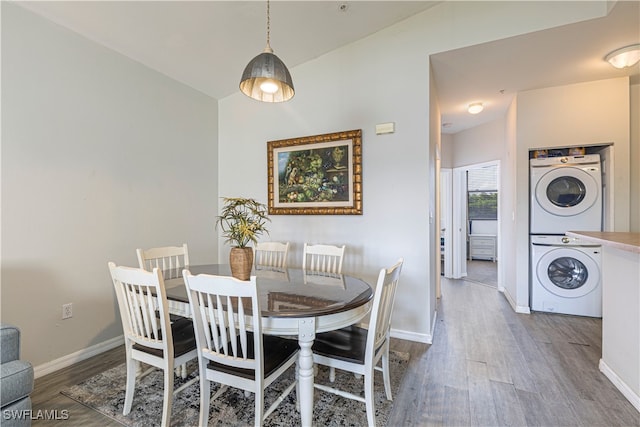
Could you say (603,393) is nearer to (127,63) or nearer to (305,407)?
(305,407)

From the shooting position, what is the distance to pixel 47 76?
2215mm

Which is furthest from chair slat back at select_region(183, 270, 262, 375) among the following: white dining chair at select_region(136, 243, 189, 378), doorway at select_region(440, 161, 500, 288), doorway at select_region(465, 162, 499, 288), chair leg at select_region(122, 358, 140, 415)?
doorway at select_region(465, 162, 499, 288)

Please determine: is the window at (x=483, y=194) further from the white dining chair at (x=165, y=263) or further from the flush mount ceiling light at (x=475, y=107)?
the white dining chair at (x=165, y=263)

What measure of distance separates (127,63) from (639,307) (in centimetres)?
440

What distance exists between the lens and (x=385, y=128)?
284cm

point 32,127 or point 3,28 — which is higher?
point 3,28

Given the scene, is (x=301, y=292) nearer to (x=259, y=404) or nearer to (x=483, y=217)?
(x=259, y=404)

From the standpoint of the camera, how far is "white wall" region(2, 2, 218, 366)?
6.75ft

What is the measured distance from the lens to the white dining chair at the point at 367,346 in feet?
4.84

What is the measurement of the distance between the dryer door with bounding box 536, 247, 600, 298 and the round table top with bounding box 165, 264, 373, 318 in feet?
9.11

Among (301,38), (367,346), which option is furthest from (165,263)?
(301,38)

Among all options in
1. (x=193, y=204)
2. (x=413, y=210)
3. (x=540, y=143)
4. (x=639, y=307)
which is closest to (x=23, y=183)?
(x=193, y=204)

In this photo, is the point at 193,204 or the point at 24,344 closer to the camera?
the point at 24,344

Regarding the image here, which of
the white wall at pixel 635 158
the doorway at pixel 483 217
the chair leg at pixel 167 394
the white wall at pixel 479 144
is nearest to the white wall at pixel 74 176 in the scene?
the chair leg at pixel 167 394
